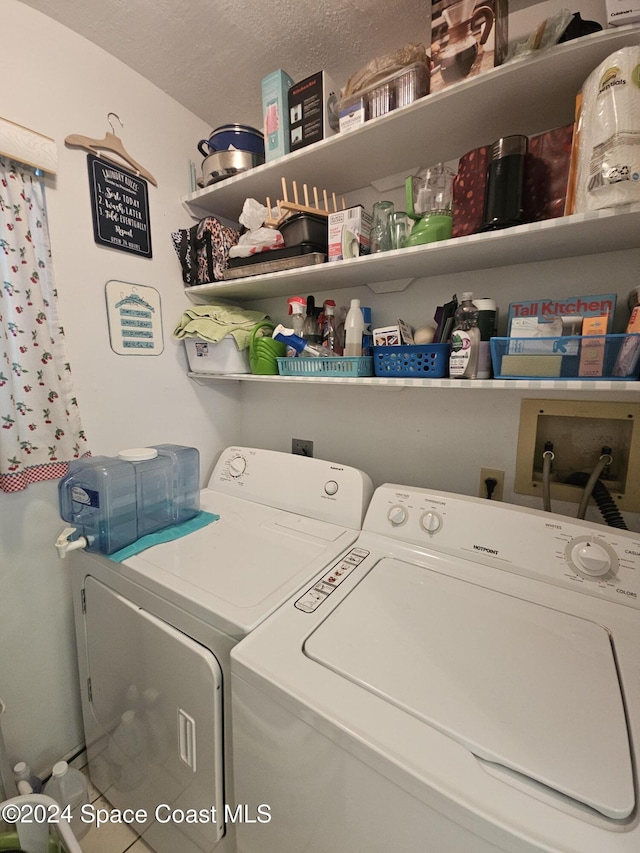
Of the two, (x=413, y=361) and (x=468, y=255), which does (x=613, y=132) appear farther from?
(x=413, y=361)

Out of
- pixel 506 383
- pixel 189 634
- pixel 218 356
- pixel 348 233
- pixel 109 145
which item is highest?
pixel 109 145

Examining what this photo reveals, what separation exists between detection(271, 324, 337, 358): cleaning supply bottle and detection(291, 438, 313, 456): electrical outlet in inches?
18.8

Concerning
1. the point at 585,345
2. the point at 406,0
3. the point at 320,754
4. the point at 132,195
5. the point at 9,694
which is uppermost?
the point at 406,0

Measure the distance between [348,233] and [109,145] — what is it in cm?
95

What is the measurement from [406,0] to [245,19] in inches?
19.1

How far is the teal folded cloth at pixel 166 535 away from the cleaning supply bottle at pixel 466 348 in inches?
38.1

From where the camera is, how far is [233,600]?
2.78 ft

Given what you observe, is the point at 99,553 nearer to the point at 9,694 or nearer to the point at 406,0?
the point at 9,694

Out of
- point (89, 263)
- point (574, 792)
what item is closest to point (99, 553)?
point (89, 263)

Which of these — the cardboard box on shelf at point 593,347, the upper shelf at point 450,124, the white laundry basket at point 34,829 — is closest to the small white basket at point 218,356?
→ the upper shelf at point 450,124

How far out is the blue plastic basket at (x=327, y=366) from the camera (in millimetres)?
1204

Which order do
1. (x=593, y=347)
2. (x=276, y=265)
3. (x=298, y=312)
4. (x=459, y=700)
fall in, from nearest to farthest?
(x=459, y=700) < (x=593, y=347) < (x=276, y=265) < (x=298, y=312)

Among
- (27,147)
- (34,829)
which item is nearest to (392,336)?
(27,147)

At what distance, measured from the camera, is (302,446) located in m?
1.70
